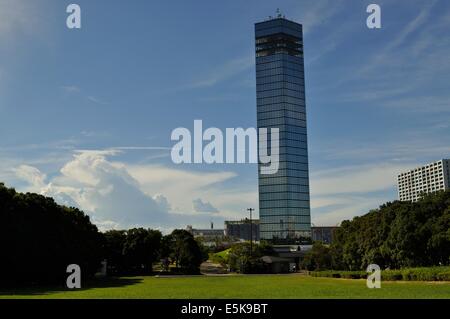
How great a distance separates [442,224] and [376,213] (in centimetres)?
1608

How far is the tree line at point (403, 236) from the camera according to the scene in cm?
5547

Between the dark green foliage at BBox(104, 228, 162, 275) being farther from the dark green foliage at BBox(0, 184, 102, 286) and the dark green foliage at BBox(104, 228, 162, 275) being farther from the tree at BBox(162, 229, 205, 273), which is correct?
the dark green foliage at BBox(0, 184, 102, 286)

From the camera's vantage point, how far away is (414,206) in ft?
198

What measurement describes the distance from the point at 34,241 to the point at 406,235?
39.9 m

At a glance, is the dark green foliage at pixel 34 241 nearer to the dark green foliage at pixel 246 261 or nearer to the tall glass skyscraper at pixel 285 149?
the dark green foliage at pixel 246 261

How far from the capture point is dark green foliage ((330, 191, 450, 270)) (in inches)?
2176

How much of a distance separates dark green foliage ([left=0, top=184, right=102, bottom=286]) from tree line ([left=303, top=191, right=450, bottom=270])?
3672 centimetres

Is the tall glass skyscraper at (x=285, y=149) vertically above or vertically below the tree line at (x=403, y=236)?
above

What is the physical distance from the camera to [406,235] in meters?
57.9

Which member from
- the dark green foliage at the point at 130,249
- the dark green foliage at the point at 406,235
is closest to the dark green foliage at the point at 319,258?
the dark green foliage at the point at 406,235

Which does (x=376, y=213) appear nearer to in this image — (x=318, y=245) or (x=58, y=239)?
(x=318, y=245)

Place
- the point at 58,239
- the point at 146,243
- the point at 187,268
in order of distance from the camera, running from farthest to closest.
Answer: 1. the point at 187,268
2. the point at 146,243
3. the point at 58,239

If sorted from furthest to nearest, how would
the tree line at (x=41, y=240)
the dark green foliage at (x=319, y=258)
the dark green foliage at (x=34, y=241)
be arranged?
the dark green foliage at (x=319, y=258), the tree line at (x=41, y=240), the dark green foliage at (x=34, y=241)
